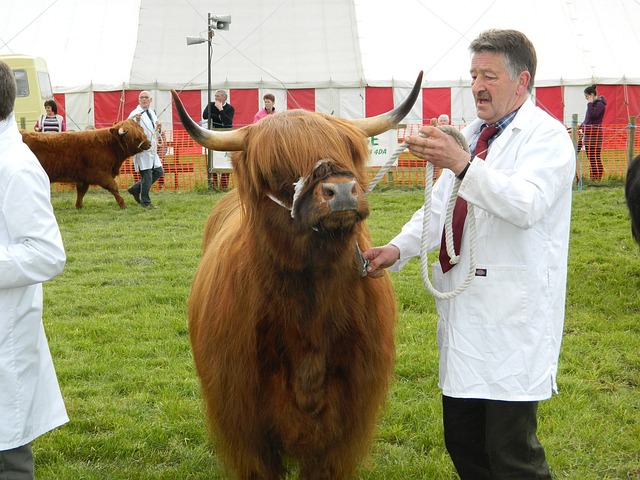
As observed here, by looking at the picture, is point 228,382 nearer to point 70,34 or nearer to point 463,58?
point 463,58

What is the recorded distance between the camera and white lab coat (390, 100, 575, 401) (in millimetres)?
2916

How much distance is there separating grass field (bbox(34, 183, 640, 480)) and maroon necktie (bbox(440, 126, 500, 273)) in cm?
151

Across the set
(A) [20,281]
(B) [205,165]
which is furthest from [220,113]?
(A) [20,281]

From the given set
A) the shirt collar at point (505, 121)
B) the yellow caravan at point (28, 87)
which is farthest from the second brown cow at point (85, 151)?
the shirt collar at point (505, 121)

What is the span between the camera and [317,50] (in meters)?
22.9

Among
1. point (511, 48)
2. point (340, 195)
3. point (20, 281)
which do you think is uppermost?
point (511, 48)

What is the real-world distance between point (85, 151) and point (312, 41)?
10.8 meters

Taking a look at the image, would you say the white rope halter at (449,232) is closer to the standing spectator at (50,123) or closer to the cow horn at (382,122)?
the cow horn at (382,122)

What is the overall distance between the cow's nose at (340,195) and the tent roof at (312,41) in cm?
1929

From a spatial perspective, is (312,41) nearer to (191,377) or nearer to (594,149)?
(594,149)

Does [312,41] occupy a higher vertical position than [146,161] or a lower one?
higher

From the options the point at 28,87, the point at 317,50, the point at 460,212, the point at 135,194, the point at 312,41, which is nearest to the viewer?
the point at 460,212

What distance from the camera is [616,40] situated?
23.3m

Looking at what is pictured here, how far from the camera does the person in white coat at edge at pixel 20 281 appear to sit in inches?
113
